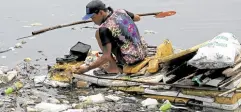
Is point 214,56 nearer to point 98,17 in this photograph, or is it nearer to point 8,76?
point 98,17

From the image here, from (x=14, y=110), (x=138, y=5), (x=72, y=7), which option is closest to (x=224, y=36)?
(x=14, y=110)

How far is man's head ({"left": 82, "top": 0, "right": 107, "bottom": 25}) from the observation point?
237 inches

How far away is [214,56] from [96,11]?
1837 millimetres

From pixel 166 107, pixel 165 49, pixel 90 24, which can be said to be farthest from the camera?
pixel 90 24

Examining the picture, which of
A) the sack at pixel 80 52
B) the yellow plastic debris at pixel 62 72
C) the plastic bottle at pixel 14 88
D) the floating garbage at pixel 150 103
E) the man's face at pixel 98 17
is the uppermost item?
the man's face at pixel 98 17

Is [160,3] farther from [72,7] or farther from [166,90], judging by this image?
[166,90]

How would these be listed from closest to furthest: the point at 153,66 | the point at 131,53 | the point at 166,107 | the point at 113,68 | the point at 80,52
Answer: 1. the point at 166,107
2. the point at 153,66
3. the point at 131,53
4. the point at 113,68
5. the point at 80,52

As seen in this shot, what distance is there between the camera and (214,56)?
16.8ft

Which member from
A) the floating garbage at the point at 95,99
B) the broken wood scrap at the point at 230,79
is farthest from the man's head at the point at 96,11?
the broken wood scrap at the point at 230,79

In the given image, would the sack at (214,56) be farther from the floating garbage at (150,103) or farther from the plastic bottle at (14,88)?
the plastic bottle at (14,88)

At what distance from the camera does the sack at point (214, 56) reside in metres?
5.10

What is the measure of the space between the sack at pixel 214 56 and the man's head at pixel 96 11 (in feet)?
5.09

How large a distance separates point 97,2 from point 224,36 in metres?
1.79

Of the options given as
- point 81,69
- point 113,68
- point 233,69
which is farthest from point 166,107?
point 81,69
